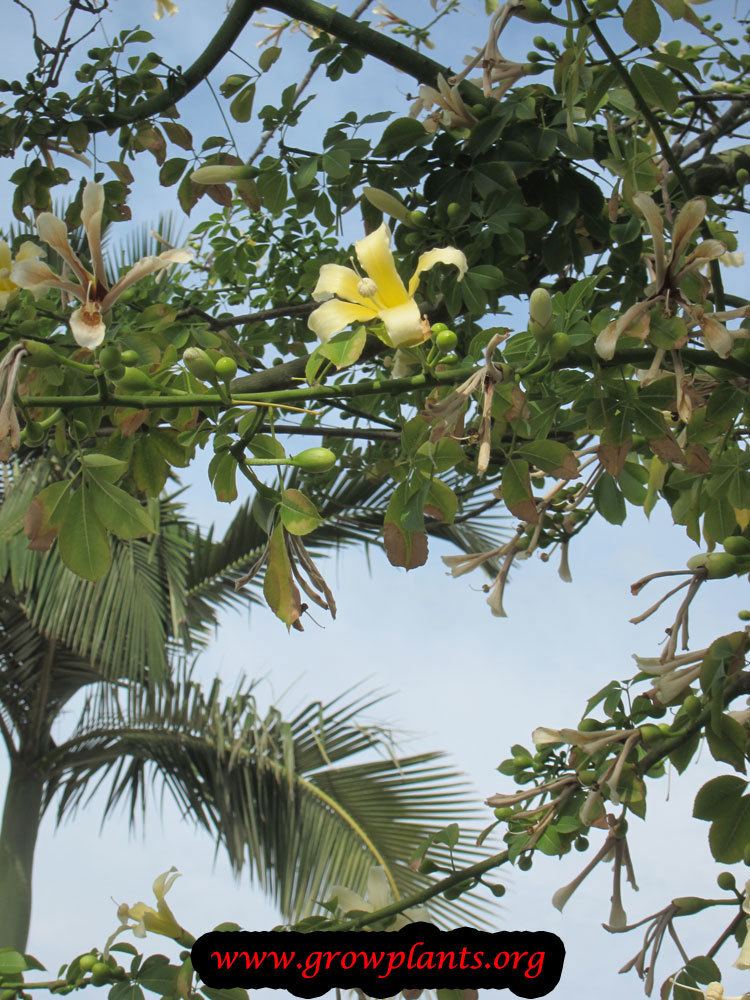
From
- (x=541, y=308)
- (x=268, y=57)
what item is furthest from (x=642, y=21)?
(x=268, y=57)

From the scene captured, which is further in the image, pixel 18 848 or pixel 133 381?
pixel 18 848

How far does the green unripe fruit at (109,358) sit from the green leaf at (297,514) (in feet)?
0.47

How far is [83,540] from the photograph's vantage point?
0.70m

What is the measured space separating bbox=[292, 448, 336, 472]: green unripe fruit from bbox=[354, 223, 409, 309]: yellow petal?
0.11 m

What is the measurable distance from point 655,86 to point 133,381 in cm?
58

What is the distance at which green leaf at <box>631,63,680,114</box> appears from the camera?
940mm

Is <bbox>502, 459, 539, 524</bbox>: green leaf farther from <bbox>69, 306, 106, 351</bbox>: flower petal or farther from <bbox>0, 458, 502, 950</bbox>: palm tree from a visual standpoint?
<bbox>0, 458, 502, 950</bbox>: palm tree

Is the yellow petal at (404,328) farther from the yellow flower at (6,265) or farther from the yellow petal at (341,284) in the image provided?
the yellow flower at (6,265)

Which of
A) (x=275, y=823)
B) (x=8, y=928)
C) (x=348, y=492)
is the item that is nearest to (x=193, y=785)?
(x=275, y=823)

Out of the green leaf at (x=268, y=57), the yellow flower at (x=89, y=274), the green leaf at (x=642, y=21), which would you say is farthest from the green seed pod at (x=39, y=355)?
the green leaf at (x=268, y=57)

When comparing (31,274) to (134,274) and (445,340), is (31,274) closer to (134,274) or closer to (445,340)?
(134,274)

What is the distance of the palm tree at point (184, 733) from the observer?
3.82 meters

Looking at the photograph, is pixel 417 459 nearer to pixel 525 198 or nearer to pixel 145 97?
pixel 525 198

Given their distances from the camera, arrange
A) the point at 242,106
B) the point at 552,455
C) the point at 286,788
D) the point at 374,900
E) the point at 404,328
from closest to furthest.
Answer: the point at 404,328 → the point at 552,455 → the point at 374,900 → the point at 242,106 → the point at 286,788
